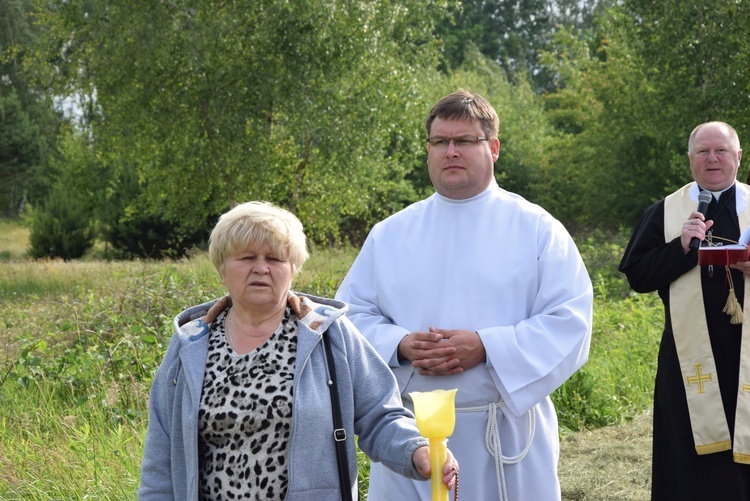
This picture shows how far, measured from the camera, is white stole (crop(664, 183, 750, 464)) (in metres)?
4.89

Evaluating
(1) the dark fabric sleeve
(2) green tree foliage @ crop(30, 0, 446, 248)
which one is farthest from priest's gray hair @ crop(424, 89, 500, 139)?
(2) green tree foliage @ crop(30, 0, 446, 248)

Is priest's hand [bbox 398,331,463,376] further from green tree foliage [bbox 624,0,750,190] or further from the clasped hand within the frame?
green tree foliage [bbox 624,0,750,190]

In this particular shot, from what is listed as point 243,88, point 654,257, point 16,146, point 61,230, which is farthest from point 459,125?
point 16,146

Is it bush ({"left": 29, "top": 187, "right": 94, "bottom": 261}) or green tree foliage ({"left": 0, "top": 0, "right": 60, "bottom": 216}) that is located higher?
green tree foliage ({"left": 0, "top": 0, "right": 60, "bottom": 216})

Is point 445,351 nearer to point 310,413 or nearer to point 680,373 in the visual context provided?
point 310,413

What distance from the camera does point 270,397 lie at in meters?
3.04

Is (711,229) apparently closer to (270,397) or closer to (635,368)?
(270,397)

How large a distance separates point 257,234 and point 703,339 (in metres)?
2.91

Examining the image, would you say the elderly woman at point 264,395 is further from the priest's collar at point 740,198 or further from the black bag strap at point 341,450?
the priest's collar at point 740,198

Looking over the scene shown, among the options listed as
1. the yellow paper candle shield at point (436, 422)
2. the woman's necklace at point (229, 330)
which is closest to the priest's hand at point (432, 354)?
the woman's necklace at point (229, 330)

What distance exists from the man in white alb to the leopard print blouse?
0.83 metres

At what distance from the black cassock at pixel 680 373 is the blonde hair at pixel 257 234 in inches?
102

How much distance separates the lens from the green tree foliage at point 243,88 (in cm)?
1688

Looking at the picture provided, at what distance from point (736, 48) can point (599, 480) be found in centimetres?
1217
